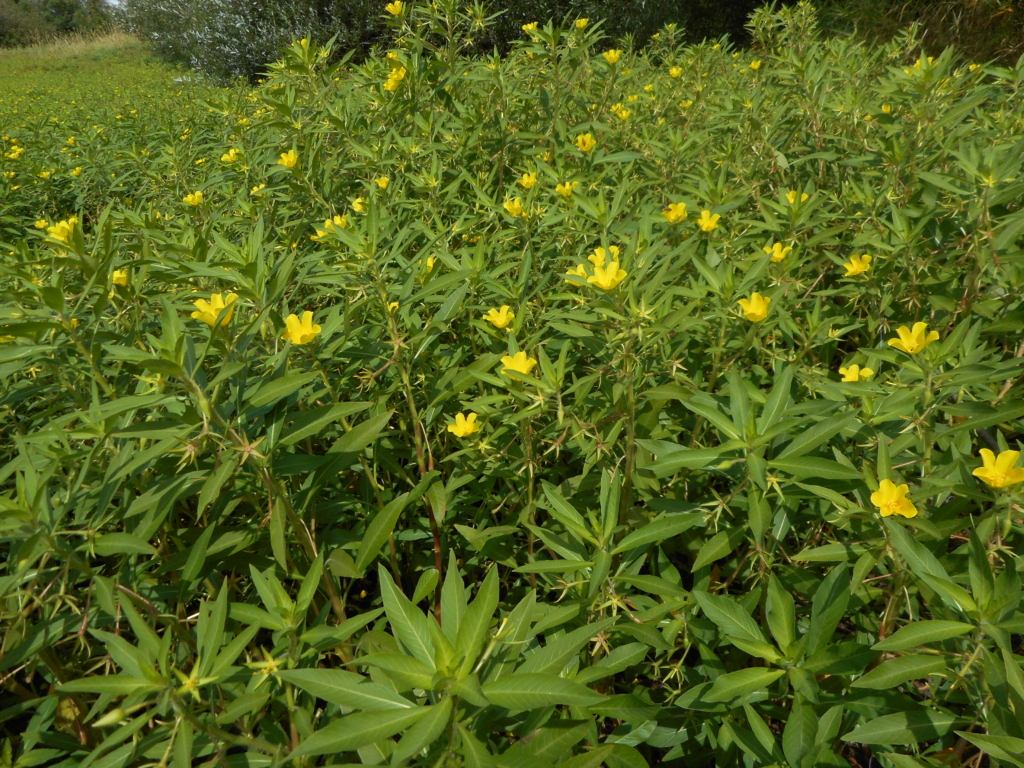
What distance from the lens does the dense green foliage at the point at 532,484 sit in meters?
0.97

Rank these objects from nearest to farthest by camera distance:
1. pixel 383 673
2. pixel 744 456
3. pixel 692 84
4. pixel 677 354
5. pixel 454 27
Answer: pixel 383 673 → pixel 744 456 → pixel 677 354 → pixel 454 27 → pixel 692 84

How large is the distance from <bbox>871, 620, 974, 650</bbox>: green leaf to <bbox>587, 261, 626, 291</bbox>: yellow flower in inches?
30.5

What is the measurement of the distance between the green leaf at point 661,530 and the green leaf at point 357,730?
0.46m

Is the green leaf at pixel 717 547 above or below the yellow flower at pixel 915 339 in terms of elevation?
below

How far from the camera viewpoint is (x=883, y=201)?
6.52ft

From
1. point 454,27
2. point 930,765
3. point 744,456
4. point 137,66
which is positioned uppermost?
point 137,66

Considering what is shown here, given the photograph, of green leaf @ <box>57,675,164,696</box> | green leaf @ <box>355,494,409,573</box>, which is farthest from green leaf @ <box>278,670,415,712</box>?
green leaf @ <box>355,494,409,573</box>

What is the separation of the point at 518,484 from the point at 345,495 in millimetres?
445

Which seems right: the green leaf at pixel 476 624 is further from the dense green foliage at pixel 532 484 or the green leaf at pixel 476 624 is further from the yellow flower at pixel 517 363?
the yellow flower at pixel 517 363

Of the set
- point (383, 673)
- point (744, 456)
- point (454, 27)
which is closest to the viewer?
point (383, 673)

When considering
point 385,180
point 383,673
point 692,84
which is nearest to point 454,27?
point 385,180

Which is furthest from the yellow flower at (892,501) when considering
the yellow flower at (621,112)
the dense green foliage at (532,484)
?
the yellow flower at (621,112)

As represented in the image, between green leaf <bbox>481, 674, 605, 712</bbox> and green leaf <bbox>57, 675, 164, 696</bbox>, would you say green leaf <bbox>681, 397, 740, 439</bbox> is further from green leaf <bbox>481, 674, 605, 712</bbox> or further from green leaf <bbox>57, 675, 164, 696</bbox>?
green leaf <bbox>57, 675, 164, 696</bbox>

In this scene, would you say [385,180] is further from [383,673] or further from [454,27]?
[383,673]
